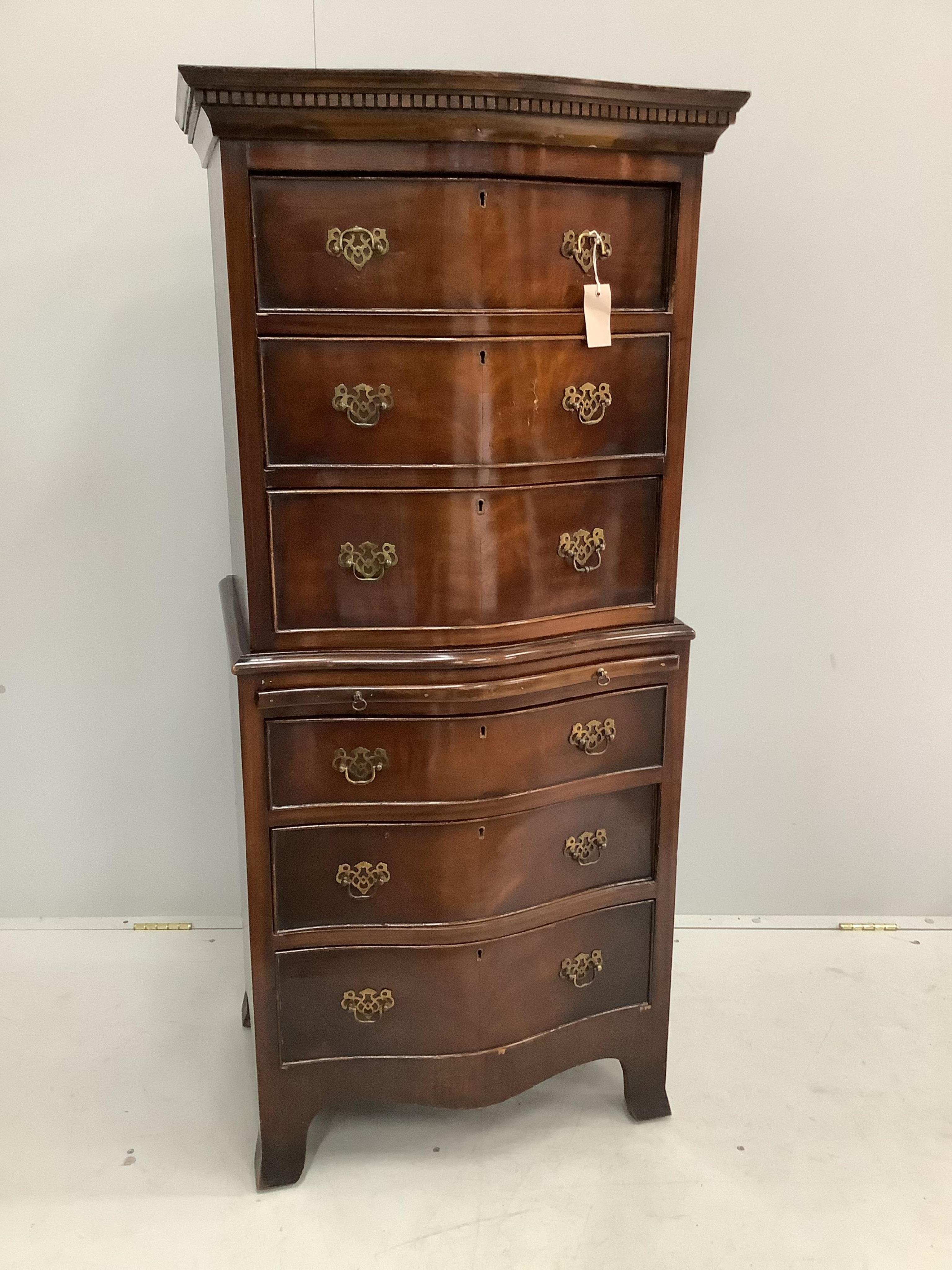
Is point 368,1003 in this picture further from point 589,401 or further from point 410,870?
point 589,401

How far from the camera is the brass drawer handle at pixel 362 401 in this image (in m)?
1.67

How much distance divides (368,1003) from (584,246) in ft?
4.34

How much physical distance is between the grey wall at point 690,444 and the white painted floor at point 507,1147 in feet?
1.09

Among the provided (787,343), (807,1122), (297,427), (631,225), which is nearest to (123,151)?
(297,427)

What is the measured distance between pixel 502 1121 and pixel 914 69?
2358mm

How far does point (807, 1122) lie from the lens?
2.16 m

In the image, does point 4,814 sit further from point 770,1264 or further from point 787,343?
point 787,343

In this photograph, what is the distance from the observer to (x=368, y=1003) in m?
1.94

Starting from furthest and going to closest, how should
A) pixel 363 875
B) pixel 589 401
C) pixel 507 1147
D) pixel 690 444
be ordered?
pixel 690 444, pixel 507 1147, pixel 363 875, pixel 589 401

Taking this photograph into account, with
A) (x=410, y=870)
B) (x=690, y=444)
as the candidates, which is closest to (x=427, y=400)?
(x=410, y=870)

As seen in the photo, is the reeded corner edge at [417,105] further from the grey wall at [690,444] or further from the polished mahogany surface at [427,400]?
the grey wall at [690,444]

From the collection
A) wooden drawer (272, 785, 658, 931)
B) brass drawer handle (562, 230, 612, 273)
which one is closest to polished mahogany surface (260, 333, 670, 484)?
brass drawer handle (562, 230, 612, 273)

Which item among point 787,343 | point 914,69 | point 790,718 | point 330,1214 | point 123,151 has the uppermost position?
point 914,69

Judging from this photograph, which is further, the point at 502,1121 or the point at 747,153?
the point at 747,153
